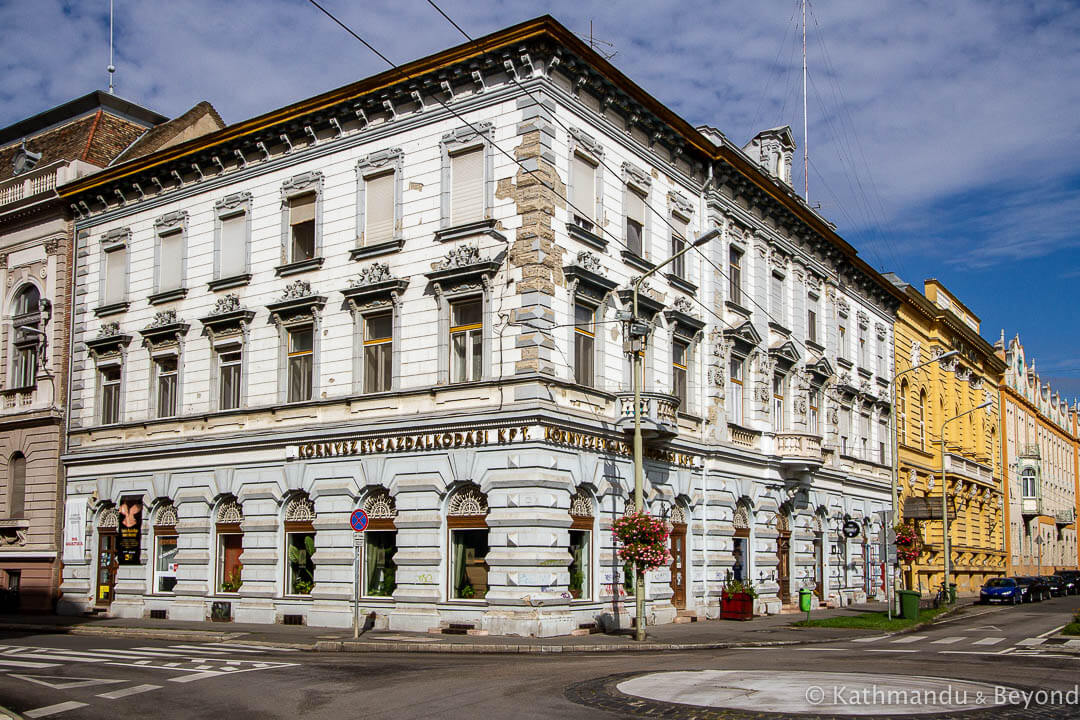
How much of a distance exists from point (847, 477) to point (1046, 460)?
58045 mm

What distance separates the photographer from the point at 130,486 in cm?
3328

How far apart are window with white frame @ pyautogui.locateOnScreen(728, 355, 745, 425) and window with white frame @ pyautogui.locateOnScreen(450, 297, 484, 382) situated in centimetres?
1148

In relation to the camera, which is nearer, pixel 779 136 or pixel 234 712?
pixel 234 712

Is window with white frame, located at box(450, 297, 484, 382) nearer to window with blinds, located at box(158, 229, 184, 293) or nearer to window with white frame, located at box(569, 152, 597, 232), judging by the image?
window with white frame, located at box(569, 152, 597, 232)

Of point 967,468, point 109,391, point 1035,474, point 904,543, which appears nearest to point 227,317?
point 109,391

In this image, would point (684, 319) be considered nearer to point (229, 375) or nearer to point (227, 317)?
point (227, 317)

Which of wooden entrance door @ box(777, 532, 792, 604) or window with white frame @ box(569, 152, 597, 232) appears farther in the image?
wooden entrance door @ box(777, 532, 792, 604)

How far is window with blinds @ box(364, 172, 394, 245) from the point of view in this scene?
93.1ft

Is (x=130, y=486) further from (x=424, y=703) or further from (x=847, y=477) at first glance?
(x=847, y=477)

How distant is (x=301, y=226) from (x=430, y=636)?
41.7ft

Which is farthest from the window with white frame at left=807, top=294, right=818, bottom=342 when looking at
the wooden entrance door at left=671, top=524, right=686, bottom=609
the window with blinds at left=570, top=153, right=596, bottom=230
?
the window with blinds at left=570, top=153, right=596, bottom=230

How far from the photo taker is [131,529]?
33.2 m

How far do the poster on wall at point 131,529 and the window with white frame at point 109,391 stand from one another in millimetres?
2924

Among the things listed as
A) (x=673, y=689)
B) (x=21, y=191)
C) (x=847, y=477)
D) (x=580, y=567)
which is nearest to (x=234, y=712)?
(x=673, y=689)
